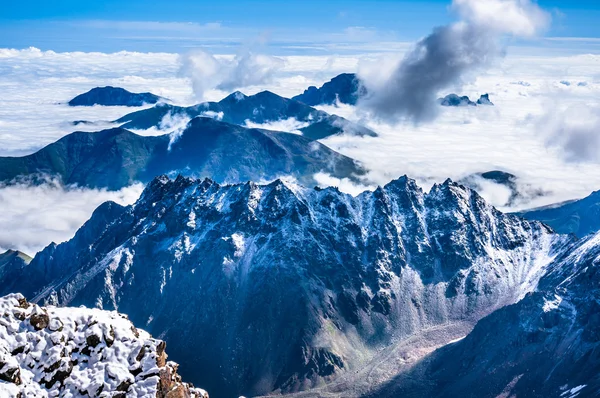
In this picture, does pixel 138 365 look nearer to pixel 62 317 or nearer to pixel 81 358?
pixel 81 358

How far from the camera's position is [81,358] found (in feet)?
242

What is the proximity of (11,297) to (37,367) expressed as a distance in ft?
35.3

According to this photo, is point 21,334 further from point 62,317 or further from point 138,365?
point 138,365

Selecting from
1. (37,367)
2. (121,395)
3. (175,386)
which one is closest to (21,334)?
(37,367)

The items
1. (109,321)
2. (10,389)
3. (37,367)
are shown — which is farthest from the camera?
(109,321)

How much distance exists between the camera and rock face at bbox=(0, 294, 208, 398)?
2810 inches

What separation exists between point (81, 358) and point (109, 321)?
551 centimetres

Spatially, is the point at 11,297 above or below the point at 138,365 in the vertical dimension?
above

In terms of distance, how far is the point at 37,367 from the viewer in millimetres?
72062

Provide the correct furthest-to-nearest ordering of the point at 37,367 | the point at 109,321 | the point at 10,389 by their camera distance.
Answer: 1. the point at 109,321
2. the point at 37,367
3. the point at 10,389

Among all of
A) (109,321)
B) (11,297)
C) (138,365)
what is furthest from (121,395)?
(11,297)

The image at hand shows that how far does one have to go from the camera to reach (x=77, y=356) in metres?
73.8

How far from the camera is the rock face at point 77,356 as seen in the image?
71375 mm

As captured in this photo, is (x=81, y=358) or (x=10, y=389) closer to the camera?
(x=10, y=389)
